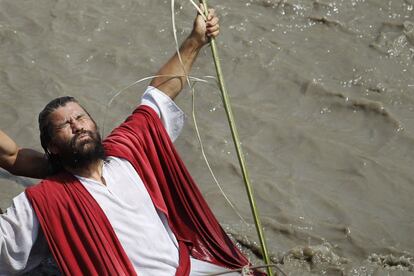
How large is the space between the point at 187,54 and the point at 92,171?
74 cm

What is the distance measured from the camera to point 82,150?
3371 millimetres

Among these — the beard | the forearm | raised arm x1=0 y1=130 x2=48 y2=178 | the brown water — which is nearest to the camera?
the beard

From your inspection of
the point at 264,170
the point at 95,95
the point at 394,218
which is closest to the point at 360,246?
the point at 394,218

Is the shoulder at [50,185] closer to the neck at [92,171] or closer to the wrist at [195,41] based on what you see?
the neck at [92,171]

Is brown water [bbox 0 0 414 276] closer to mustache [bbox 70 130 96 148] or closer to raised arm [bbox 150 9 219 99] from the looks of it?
raised arm [bbox 150 9 219 99]

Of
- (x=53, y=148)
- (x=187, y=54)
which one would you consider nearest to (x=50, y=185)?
(x=53, y=148)

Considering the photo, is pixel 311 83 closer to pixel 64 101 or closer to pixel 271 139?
pixel 271 139

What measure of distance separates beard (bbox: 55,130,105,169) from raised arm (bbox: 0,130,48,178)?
0.30m

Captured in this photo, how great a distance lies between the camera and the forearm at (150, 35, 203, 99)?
370 centimetres

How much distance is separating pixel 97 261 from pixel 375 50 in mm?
3196

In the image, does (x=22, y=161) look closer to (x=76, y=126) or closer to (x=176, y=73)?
(x=76, y=126)

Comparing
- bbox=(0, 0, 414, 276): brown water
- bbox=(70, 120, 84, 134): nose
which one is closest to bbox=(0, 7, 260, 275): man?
bbox=(70, 120, 84, 134): nose

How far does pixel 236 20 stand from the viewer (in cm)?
608

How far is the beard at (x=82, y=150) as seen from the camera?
3.38 metres
